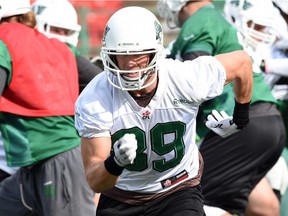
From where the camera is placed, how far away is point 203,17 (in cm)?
577

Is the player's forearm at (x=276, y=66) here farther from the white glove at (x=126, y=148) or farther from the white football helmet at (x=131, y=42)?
the white glove at (x=126, y=148)

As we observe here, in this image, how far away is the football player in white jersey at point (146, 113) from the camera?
3986mm

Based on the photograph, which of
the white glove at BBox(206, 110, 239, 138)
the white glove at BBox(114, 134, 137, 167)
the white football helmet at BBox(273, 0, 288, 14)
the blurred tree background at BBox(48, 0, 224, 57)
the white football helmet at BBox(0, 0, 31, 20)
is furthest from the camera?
the blurred tree background at BBox(48, 0, 224, 57)

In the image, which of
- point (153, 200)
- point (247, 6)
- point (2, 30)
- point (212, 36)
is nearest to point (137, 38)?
point (153, 200)

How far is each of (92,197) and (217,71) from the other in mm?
1320

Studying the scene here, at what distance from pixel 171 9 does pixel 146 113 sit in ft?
7.53

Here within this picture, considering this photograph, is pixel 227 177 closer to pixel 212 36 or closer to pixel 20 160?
pixel 212 36

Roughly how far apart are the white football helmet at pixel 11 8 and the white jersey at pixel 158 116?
105 cm

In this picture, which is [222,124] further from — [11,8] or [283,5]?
[283,5]

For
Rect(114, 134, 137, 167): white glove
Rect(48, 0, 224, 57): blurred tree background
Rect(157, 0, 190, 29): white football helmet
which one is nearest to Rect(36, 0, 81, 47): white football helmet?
Rect(157, 0, 190, 29): white football helmet

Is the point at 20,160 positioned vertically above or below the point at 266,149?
above

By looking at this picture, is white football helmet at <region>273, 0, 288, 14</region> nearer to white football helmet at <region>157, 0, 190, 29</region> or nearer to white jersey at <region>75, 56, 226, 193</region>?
white football helmet at <region>157, 0, 190, 29</region>

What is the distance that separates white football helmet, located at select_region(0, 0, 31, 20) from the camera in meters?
4.99

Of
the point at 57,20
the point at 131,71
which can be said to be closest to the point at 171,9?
the point at 57,20
